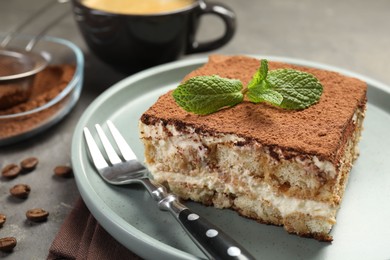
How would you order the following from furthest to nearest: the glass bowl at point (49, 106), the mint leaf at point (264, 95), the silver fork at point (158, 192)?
the glass bowl at point (49, 106) < the mint leaf at point (264, 95) < the silver fork at point (158, 192)

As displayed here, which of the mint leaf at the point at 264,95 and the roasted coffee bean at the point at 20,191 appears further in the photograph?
the roasted coffee bean at the point at 20,191

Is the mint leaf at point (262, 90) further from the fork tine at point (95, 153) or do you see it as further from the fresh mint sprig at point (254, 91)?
the fork tine at point (95, 153)

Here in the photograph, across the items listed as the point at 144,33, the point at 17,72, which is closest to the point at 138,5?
the point at 144,33

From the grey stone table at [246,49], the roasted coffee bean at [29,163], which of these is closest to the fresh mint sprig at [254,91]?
the grey stone table at [246,49]

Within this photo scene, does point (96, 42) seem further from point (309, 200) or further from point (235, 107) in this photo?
point (309, 200)

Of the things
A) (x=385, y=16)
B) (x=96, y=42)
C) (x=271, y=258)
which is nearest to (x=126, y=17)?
(x=96, y=42)

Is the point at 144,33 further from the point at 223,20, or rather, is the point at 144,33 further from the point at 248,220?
the point at 248,220

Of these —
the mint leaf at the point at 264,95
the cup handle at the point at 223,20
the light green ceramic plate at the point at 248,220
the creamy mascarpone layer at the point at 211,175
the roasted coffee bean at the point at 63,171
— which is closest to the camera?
the light green ceramic plate at the point at 248,220
